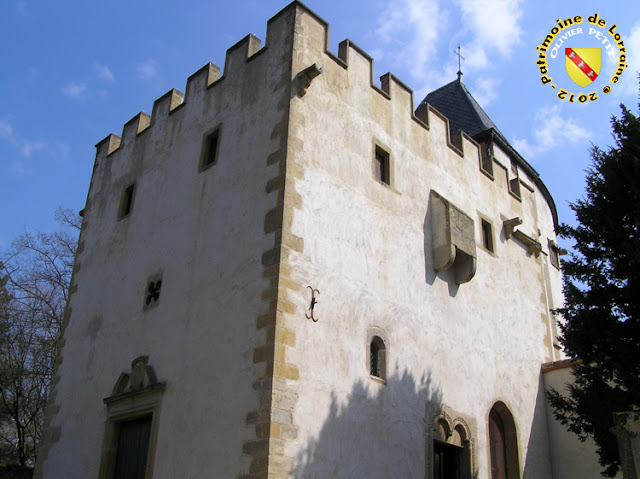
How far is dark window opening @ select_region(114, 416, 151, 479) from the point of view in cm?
1088

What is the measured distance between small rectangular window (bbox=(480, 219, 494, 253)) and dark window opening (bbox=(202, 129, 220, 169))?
610cm

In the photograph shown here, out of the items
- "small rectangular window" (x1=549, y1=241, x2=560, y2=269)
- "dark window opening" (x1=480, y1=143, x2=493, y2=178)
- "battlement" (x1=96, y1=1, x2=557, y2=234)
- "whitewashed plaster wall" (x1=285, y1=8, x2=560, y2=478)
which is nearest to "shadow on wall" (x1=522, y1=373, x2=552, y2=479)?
"whitewashed plaster wall" (x1=285, y1=8, x2=560, y2=478)

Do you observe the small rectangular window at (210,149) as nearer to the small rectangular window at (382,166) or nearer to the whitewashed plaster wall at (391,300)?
the whitewashed plaster wall at (391,300)

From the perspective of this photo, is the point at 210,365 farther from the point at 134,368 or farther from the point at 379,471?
the point at 379,471

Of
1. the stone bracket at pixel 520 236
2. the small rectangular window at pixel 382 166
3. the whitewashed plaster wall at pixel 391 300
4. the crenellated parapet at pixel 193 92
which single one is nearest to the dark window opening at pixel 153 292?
the whitewashed plaster wall at pixel 391 300

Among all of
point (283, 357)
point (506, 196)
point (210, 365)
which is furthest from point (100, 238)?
point (506, 196)

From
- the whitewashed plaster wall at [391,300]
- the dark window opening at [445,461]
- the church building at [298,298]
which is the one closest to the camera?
the church building at [298,298]

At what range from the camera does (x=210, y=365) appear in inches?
398

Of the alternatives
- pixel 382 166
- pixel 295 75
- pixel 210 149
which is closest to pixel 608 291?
pixel 382 166

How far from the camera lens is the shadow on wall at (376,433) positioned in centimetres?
951

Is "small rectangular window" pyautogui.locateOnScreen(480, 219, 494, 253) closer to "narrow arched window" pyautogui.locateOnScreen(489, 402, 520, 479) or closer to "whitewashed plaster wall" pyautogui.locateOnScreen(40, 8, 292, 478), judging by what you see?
"narrow arched window" pyautogui.locateOnScreen(489, 402, 520, 479)

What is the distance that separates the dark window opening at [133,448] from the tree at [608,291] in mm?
6748

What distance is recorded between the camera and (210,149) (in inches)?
498

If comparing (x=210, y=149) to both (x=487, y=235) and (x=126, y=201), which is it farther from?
(x=487, y=235)
